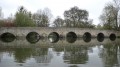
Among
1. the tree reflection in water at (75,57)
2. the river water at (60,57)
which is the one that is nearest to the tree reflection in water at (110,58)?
the river water at (60,57)

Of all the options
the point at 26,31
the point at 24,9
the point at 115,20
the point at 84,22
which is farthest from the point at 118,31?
the point at 24,9

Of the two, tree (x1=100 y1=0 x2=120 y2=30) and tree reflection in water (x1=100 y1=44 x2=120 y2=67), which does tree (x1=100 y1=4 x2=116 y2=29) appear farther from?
tree reflection in water (x1=100 y1=44 x2=120 y2=67)

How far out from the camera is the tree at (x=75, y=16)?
76188 mm

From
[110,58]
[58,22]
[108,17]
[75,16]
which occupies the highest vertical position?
[75,16]

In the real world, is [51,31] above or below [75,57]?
above

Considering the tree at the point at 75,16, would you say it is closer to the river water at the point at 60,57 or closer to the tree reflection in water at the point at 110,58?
the river water at the point at 60,57

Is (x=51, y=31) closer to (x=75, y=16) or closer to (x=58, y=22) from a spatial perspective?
(x=75, y=16)

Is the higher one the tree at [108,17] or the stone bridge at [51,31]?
the tree at [108,17]

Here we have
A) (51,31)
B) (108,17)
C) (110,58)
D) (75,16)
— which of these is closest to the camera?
(110,58)

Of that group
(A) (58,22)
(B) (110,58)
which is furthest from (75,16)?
(B) (110,58)

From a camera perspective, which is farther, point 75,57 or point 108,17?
point 108,17

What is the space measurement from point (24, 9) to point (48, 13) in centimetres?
1408

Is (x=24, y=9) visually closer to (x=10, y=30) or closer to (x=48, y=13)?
(x=48, y=13)

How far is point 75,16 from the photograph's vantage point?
252 ft
